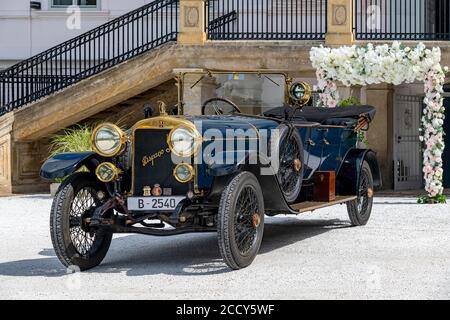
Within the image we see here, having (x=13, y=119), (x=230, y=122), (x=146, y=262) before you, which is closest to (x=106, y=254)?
(x=146, y=262)

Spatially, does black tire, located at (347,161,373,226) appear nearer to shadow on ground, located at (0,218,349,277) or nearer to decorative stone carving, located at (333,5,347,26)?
shadow on ground, located at (0,218,349,277)

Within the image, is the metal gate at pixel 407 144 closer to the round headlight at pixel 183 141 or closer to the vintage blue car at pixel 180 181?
the vintage blue car at pixel 180 181

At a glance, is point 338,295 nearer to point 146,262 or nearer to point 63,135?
point 146,262

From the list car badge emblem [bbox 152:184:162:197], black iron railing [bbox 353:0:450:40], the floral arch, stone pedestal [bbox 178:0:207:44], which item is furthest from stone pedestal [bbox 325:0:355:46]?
car badge emblem [bbox 152:184:162:197]

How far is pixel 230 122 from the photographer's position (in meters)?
8.86

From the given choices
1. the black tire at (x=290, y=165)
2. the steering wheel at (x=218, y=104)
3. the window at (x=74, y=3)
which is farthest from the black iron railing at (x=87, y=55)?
the black tire at (x=290, y=165)

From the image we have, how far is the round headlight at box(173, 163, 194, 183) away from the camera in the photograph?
8.25m

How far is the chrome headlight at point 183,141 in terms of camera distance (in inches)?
322

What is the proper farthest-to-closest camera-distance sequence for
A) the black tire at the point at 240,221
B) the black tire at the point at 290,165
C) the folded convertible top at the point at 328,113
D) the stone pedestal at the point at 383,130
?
1. the stone pedestal at the point at 383,130
2. the folded convertible top at the point at 328,113
3. the black tire at the point at 290,165
4. the black tire at the point at 240,221

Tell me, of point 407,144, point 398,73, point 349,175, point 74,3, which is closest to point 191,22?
point 398,73

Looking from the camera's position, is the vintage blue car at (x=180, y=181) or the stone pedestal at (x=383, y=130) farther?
the stone pedestal at (x=383, y=130)

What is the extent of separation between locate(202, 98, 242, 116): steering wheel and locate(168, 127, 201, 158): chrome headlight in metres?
1.52

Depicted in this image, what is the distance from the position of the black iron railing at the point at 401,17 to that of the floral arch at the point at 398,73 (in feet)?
9.01

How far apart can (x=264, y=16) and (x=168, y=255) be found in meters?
11.4
